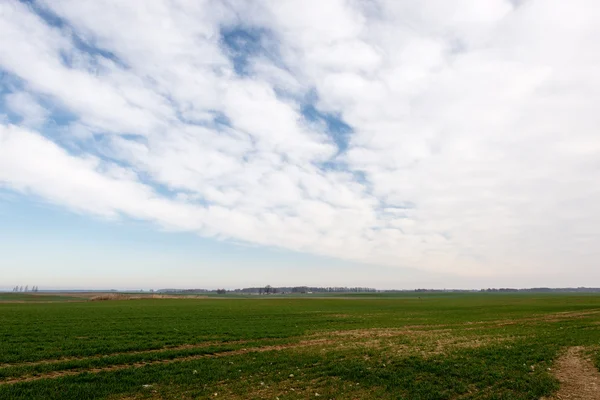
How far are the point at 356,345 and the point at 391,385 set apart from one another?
10330 mm

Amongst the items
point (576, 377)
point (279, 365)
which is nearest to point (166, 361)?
point (279, 365)

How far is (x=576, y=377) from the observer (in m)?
16.4

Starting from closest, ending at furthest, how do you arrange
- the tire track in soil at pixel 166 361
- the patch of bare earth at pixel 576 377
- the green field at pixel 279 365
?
the patch of bare earth at pixel 576 377 < the green field at pixel 279 365 < the tire track in soil at pixel 166 361

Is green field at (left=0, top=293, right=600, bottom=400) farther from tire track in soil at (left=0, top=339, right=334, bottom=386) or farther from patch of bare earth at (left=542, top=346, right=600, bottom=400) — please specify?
patch of bare earth at (left=542, top=346, right=600, bottom=400)

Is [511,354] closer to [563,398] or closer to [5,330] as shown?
[563,398]

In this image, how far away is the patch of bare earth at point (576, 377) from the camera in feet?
45.7

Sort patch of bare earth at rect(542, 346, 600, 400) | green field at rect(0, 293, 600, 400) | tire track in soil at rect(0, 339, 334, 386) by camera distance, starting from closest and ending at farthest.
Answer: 1. patch of bare earth at rect(542, 346, 600, 400)
2. green field at rect(0, 293, 600, 400)
3. tire track in soil at rect(0, 339, 334, 386)

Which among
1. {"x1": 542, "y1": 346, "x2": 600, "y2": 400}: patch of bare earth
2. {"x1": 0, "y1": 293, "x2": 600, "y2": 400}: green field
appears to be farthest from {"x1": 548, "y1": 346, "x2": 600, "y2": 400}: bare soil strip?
{"x1": 0, "y1": 293, "x2": 600, "y2": 400}: green field

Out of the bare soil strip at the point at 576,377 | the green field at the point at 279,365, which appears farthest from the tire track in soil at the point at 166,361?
the bare soil strip at the point at 576,377

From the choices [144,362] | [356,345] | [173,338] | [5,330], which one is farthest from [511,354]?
→ [5,330]

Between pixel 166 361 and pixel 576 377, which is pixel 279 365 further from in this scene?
pixel 576 377

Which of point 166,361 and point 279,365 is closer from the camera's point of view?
point 279,365

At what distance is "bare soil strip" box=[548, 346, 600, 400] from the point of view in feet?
45.8

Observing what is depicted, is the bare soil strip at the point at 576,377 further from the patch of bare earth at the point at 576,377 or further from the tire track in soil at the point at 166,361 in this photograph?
the tire track in soil at the point at 166,361
